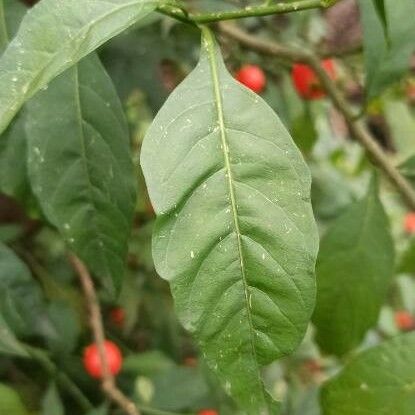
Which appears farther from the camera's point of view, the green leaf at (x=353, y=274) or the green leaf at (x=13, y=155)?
the green leaf at (x=353, y=274)

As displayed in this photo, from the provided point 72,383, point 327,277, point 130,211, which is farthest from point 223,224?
point 72,383

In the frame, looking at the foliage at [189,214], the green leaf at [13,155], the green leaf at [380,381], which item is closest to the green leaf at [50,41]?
the foliage at [189,214]

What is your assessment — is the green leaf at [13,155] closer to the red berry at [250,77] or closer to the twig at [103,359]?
the twig at [103,359]

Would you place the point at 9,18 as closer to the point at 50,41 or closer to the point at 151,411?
the point at 50,41

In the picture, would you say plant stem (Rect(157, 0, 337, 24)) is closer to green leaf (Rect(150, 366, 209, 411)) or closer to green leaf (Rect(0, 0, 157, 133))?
green leaf (Rect(0, 0, 157, 133))

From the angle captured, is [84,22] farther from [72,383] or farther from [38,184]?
[72,383]

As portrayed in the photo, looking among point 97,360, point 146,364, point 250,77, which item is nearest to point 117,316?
point 146,364
